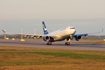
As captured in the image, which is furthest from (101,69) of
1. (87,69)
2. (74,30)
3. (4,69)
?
(74,30)

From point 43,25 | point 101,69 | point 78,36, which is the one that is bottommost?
point 101,69

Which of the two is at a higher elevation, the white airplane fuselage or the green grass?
the white airplane fuselage

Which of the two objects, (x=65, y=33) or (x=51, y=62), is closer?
(x=51, y=62)

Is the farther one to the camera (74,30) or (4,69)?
(74,30)

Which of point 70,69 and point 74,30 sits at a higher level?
point 74,30

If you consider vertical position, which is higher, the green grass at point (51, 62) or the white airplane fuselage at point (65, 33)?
the white airplane fuselage at point (65, 33)

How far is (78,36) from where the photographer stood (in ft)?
216

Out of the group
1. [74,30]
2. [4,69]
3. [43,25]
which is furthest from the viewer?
[43,25]

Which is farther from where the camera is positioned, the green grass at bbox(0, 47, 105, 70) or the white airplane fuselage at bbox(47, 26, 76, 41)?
the white airplane fuselage at bbox(47, 26, 76, 41)

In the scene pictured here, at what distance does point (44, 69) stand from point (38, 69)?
50cm

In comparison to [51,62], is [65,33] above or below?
above

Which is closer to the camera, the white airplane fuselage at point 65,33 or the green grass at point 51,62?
the green grass at point 51,62

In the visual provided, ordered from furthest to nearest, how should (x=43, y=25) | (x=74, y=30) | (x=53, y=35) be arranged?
(x=43, y=25), (x=53, y=35), (x=74, y=30)

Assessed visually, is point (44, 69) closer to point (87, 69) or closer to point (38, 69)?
point (38, 69)
